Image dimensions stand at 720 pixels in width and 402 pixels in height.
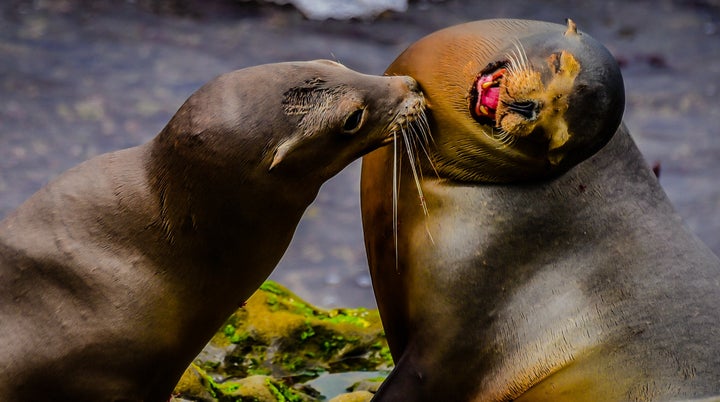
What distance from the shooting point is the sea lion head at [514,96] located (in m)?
3.69

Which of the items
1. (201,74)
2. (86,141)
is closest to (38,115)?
(86,141)

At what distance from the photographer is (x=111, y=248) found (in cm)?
370

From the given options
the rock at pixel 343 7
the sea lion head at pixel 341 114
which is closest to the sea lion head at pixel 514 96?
the sea lion head at pixel 341 114

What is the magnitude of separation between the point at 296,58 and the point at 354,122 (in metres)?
6.13

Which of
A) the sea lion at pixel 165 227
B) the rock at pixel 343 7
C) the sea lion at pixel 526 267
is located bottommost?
the rock at pixel 343 7

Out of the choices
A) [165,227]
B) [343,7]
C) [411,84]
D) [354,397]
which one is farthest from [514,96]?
[343,7]

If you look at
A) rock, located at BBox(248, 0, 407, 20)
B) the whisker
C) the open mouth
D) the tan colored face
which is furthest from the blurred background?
the tan colored face

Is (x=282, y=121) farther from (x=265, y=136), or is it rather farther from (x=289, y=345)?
(x=289, y=345)

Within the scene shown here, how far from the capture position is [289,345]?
17.0 ft

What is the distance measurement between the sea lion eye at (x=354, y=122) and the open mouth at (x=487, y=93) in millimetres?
378

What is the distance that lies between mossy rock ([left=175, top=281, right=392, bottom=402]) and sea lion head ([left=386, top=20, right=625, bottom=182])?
1.48 metres

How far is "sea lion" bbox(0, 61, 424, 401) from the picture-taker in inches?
142

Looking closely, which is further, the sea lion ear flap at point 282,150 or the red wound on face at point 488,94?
the red wound on face at point 488,94

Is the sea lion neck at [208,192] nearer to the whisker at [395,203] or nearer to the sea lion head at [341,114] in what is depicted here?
the sea lion head at [341,114]
